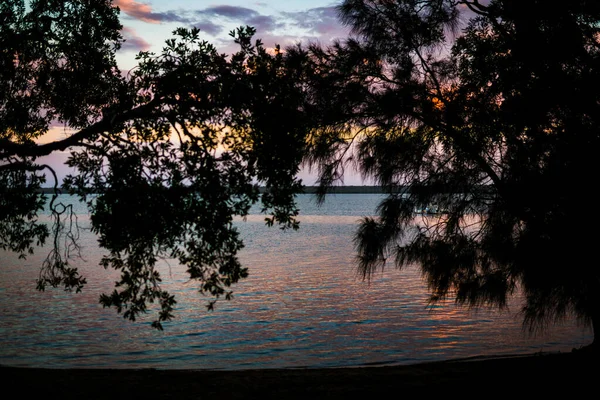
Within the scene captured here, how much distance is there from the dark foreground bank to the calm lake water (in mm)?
3534

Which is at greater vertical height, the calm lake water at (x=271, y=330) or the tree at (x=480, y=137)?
the tree at (x=480, y=137)

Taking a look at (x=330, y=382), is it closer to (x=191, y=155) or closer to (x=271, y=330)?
(x=191, y=155)

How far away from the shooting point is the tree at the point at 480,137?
7.00m

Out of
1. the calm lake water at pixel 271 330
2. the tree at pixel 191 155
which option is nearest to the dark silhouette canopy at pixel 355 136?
the tree at pixel 191 155

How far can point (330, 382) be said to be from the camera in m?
8.09

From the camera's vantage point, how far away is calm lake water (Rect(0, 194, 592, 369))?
1387 cm

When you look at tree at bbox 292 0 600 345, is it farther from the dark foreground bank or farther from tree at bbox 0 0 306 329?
tree at bbox 0 0 306 329

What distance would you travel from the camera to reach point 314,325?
17.7m

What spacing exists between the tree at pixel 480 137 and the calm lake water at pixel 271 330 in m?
2.63

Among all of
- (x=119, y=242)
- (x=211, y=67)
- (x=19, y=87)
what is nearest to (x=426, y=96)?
(x=211, y=67)

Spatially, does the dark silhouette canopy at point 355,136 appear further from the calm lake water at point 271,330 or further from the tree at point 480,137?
the calm lake water at point 271,330

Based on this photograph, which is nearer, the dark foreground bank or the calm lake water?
the dark foreground bank

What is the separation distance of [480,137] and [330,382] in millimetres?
3865

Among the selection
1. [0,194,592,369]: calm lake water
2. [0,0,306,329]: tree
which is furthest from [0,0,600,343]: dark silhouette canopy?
[0,194,592,369]: calm lake water
